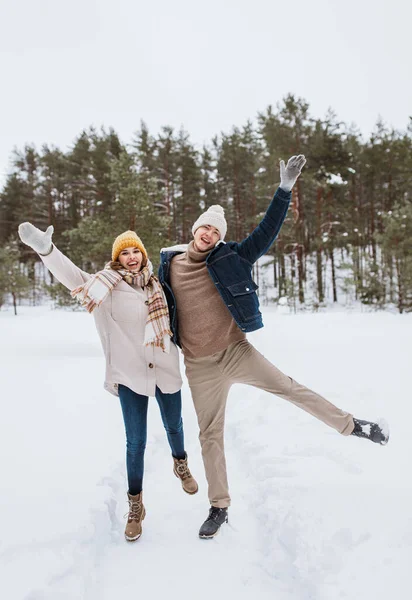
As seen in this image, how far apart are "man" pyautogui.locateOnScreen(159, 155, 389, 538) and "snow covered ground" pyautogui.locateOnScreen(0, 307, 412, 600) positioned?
0.42 meters

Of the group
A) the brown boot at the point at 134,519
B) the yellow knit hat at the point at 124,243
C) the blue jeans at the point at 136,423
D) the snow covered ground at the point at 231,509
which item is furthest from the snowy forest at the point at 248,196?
the brown boot at the point at 134,519

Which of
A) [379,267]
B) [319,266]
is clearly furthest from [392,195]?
[379,267]

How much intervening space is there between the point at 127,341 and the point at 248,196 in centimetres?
2475

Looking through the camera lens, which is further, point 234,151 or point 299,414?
point 234,151

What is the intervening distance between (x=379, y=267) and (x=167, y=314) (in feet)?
51.5

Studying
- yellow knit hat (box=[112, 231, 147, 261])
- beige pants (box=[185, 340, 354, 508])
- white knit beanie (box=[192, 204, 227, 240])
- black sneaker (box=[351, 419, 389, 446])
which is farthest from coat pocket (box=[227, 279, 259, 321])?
black sneaker (box=[351, 419, 389, 446])

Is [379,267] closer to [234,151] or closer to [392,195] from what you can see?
[392,195]

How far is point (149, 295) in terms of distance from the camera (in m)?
2.81

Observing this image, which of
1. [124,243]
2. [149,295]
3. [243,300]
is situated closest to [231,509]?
[243,300]

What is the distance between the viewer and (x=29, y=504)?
9.21ft

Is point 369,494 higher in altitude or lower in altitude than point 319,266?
lower

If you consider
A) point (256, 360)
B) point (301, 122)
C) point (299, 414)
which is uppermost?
point (301, 122)

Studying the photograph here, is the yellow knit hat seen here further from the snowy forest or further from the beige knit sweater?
the snowy forest

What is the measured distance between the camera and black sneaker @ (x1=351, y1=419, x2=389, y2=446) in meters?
2.73
